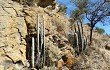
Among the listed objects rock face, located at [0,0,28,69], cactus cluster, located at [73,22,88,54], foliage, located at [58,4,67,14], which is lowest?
cactus cluster, located at [73,22,88,54]

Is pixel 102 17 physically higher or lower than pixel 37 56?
higher

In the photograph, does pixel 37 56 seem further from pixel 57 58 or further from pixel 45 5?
pixel 45 5

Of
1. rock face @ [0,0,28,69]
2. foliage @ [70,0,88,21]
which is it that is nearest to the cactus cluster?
foliage @ [70,0,88,21]

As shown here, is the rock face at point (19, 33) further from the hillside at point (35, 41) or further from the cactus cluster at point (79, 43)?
the cactus cluster at point (79, 43)

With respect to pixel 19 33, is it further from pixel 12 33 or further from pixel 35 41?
pixel 35 41

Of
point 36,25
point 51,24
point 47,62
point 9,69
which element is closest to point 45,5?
point 51,24

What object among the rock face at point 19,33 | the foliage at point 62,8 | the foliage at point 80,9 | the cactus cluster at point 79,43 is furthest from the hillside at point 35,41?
the foliage at point 80,9

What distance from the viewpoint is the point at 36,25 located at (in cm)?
1599

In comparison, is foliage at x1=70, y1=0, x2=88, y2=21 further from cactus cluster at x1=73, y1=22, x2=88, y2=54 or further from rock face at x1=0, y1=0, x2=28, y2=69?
rock face at x1=0, y1=0, x2=28, y2=69

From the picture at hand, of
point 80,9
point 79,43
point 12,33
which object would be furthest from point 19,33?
point 80,9

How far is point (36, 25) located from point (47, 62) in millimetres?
1986

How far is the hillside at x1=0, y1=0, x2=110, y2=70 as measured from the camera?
14477 millimetres

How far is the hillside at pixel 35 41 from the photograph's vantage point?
14477 millimetres

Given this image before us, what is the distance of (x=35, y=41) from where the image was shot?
15.9 m
